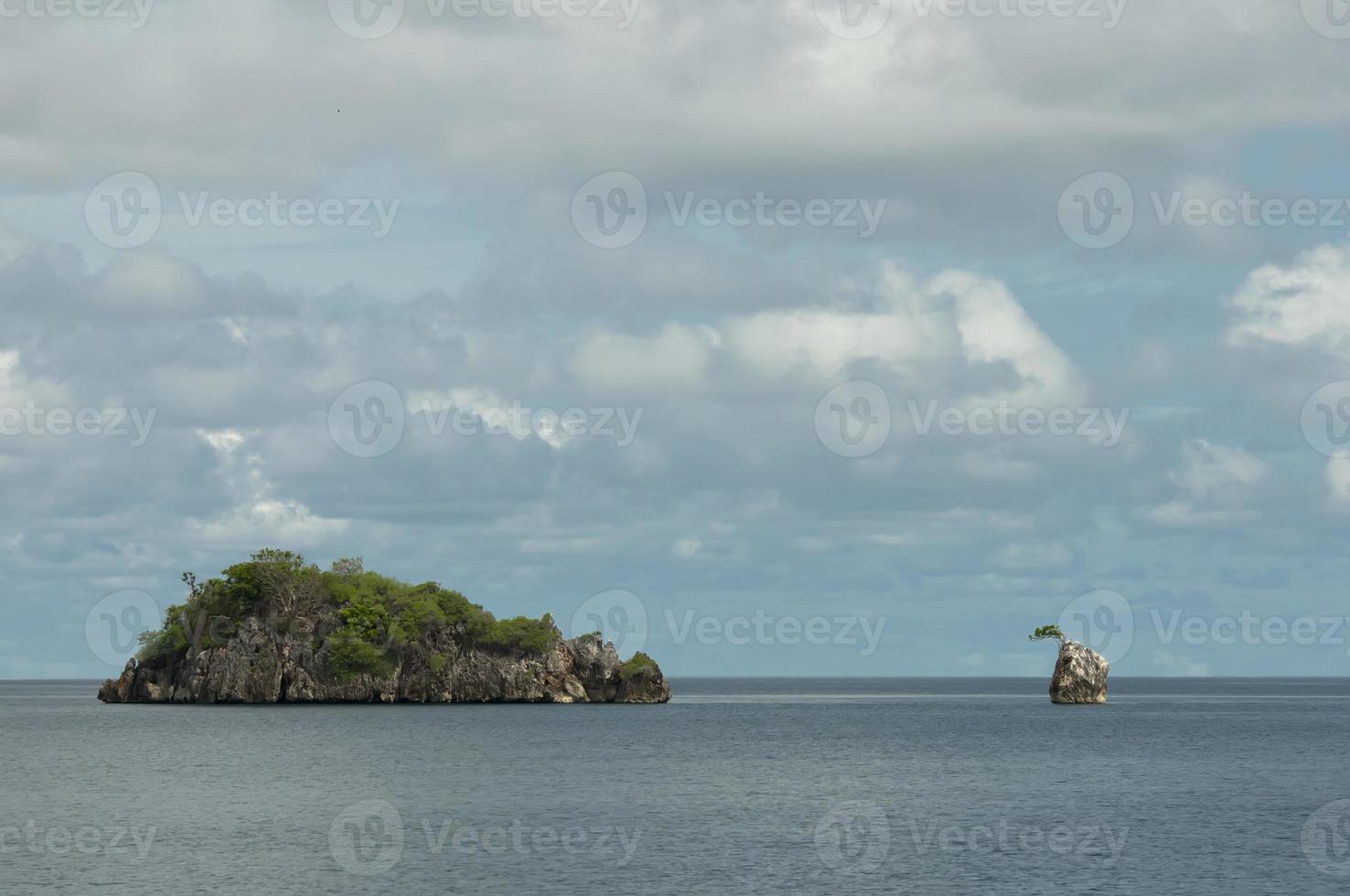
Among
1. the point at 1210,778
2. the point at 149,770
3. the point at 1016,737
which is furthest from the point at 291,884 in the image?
the point at 1016,737

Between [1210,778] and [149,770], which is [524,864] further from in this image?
[1210,778]

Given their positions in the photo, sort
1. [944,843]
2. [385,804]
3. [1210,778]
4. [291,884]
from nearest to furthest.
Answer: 1. [291,884]
2. [944,843]
3. [385,804]
4. [1210,778]

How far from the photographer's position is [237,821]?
88.0m

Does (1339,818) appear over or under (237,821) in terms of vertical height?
over

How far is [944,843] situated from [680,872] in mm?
17600

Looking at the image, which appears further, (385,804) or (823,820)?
(385,804)
